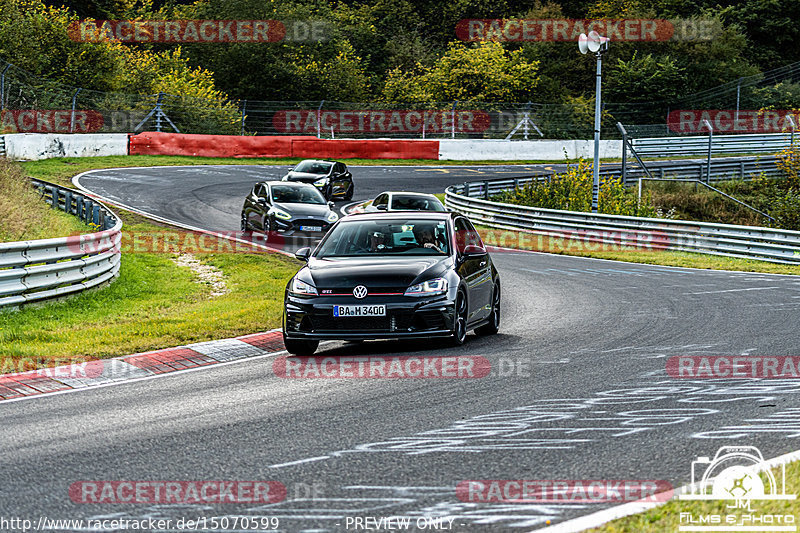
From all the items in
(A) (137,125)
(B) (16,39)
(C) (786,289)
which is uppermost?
(B) (16,39)

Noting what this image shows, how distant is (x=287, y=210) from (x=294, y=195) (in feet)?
3.19

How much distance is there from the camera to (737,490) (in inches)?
218

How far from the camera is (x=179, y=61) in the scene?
65188mm

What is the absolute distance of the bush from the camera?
107ft

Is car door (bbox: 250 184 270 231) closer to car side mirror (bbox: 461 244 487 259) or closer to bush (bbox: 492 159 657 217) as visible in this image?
bush (bbox: 492 159 657 217)

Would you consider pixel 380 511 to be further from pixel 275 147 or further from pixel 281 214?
Answer: pixel 275 147

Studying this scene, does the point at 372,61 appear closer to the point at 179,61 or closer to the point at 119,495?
the point at 179,61

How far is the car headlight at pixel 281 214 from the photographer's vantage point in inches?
972

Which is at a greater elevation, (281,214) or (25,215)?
(25,215)

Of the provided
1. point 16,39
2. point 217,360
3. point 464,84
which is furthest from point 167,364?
point 464,84

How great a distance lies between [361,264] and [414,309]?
100 cm

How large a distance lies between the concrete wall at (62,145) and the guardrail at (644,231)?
54.3ft

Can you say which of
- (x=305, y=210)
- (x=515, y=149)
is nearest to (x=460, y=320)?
(x=305, y=210)

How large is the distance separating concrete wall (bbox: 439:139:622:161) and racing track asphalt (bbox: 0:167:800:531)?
130 feet
